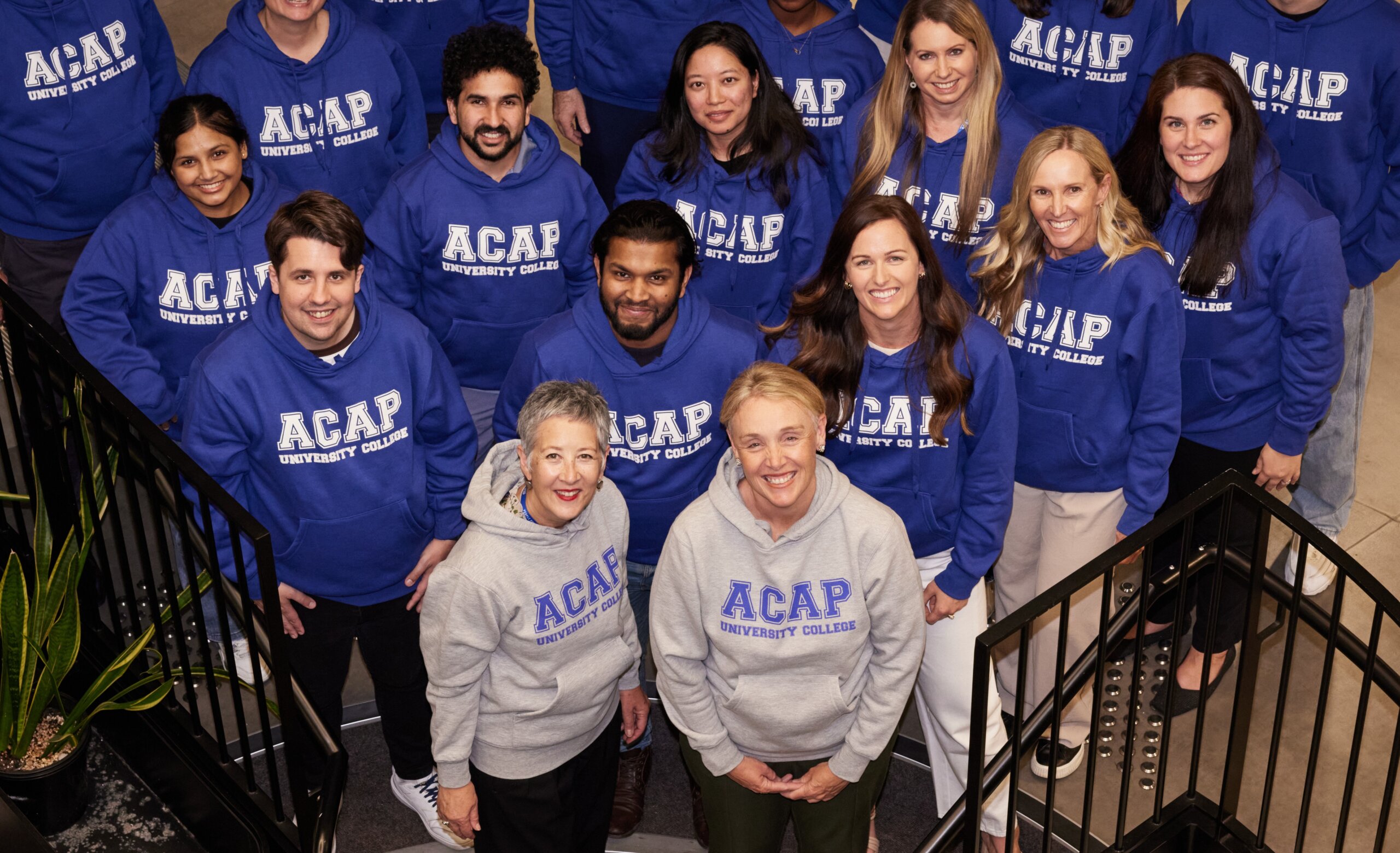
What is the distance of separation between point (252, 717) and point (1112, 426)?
2.87m

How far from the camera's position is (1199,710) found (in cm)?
348

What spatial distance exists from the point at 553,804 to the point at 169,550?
1190 millimetres

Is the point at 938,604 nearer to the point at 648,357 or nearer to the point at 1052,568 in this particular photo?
the point at 1052,568

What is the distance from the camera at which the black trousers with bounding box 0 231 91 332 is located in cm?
476

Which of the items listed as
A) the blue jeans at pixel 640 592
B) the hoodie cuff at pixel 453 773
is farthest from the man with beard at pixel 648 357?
the hoodie cuff at pixel 453 773

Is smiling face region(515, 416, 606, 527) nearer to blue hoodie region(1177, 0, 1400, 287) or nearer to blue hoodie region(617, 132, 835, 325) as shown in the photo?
blue hoodie region(617, 132, 835, 325)

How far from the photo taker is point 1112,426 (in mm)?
4023

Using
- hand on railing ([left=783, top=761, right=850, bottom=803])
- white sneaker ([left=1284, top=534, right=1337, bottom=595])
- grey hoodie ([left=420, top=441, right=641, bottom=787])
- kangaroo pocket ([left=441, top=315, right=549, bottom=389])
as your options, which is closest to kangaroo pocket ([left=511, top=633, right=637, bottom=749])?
grey hoodie ([left=420, top=441, right=641, bottom=787])

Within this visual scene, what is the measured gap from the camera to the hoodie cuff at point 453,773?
3582mm

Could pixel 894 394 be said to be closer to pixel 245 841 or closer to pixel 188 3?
pixel 245 841

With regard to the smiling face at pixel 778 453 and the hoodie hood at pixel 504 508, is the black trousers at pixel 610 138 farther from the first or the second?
the smiling face at pixel 778 453

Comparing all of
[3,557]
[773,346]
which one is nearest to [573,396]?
[773,346]

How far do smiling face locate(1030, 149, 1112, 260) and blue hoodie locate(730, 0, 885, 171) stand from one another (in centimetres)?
103

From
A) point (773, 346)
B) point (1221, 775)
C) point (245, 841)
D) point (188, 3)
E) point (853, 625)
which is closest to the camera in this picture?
point (853, 625)
